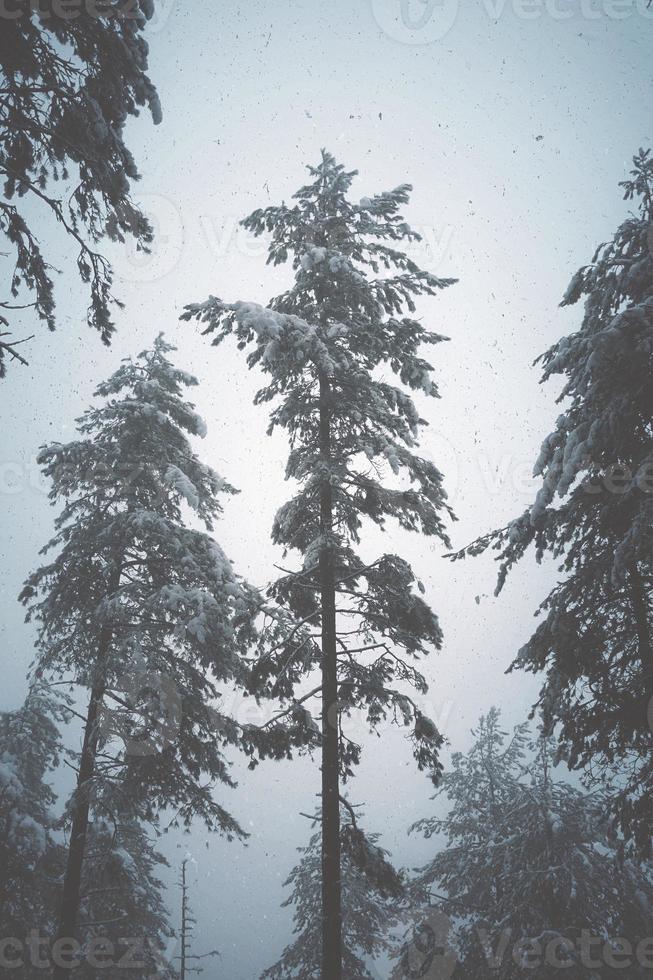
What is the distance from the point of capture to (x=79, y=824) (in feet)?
26.1

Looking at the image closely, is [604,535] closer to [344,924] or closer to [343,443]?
[343,443]

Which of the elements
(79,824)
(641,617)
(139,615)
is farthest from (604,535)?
(79,824)

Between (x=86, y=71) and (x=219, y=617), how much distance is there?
7242 millimetres

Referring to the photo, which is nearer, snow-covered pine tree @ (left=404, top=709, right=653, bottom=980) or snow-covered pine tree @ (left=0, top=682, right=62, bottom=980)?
snow-covered pine tree @ (left=404, top=709, right=653, bottom=980)

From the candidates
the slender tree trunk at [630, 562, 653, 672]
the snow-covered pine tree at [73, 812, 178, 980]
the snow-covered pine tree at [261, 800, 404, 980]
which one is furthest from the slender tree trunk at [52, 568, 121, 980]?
the slender tree trunk at [630, 562, 653, 672]

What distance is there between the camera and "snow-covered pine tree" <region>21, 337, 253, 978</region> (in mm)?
8086

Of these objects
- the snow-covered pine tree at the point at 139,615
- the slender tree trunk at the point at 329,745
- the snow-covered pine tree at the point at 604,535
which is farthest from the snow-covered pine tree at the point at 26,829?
the snow-covered pine tree at the point at 604,535

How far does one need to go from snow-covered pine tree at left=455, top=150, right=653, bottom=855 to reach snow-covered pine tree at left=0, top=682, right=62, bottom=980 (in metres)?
10.7

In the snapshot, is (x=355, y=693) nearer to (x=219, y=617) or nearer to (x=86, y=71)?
(x=219, y=617)

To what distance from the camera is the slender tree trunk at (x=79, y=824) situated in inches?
302

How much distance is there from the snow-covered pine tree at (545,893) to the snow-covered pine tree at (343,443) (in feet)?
15.1

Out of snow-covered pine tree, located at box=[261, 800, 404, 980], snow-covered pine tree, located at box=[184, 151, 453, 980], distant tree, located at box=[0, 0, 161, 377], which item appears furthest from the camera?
snow-covered pine tree, located at box=[261, 800, 404, 980]

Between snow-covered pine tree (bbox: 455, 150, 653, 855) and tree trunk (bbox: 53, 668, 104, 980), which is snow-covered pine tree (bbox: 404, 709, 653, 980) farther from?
tree trunk (bbox: 53, 668, 104, 980)

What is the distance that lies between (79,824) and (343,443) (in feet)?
26.2
